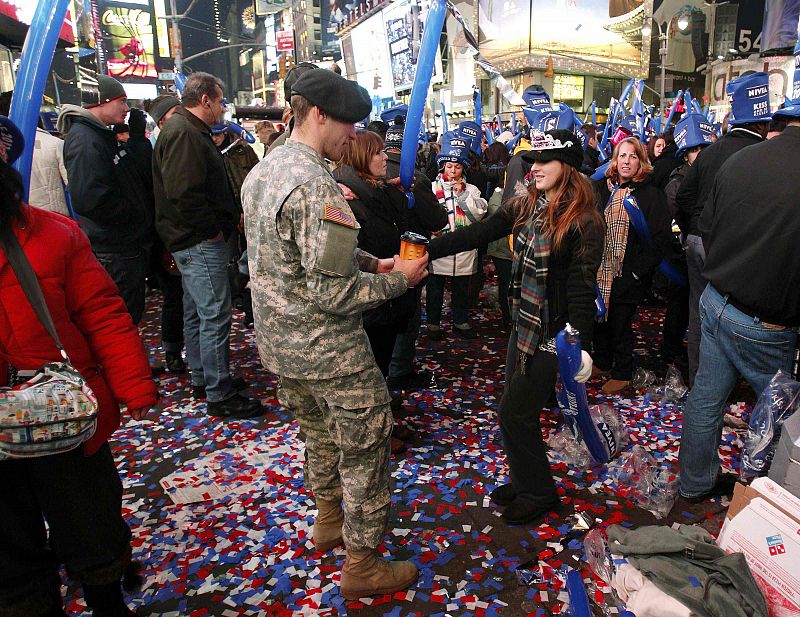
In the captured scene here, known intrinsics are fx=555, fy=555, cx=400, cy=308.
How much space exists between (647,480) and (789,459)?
42.9 inches

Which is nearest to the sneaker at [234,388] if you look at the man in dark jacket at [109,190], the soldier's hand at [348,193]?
the man in dark jacket at [109,190]

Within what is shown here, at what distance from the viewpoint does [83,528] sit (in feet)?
6.81

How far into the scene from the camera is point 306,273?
224 cm

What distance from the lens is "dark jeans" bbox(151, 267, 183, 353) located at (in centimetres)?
557

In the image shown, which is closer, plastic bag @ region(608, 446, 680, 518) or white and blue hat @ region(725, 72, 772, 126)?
plastic bag @ region(608, 446, 680, 518)

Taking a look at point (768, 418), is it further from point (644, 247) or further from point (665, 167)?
point (665, 167)

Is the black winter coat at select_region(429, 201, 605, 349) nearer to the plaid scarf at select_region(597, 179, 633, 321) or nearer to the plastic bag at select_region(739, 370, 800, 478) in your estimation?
the plastic bag at select_region(739, 370, 800, 478)

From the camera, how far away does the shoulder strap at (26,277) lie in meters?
1.79

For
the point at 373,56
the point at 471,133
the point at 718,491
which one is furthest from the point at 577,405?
the point at 373,56

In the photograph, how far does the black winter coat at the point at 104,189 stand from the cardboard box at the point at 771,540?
15.3ft

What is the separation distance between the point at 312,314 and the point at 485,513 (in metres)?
1.82

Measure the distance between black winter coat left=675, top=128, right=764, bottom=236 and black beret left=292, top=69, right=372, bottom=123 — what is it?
135 inches

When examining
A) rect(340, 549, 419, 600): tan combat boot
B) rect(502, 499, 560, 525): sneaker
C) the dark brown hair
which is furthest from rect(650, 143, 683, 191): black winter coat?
rect(340, 549, 419, 600): tan combat boot

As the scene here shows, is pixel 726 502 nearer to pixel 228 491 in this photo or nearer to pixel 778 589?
pixel 778 589
